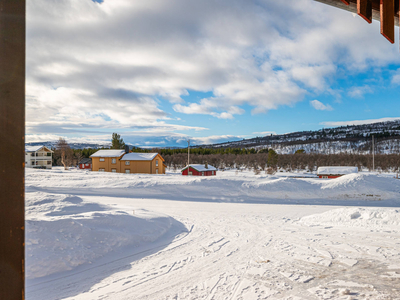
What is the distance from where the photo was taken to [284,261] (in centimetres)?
575

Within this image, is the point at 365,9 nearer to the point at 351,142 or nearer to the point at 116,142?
the point at 116,142

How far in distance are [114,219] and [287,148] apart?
124 m

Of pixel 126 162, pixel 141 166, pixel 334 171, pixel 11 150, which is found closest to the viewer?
pixel 11 150

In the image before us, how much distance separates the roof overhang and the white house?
191 ft

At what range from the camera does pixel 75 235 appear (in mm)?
6590

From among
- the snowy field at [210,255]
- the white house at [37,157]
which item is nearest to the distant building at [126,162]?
the white house at [37,157]

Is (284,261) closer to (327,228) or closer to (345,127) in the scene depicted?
(327,228)

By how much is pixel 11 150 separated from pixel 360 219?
1159 centimetres

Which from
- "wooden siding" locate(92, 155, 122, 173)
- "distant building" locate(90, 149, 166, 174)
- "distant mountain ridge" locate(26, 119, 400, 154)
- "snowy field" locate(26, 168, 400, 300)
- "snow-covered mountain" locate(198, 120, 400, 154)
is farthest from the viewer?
"snow-covered mountain" locate(198, 120, 400, 154)

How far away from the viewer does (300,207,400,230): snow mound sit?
371 inches

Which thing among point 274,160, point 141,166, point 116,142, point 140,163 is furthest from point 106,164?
point 274,160

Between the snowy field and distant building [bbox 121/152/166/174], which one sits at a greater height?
distant building [bbox 121/152/166/174]

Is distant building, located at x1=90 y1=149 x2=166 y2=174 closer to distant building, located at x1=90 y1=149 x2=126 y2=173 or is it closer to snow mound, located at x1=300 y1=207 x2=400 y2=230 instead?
distant building, located at x1=90 y1=149 x2=126 y2=173

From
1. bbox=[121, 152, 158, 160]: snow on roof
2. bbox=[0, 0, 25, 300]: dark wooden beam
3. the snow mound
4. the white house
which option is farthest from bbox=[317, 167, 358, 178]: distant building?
the white house
